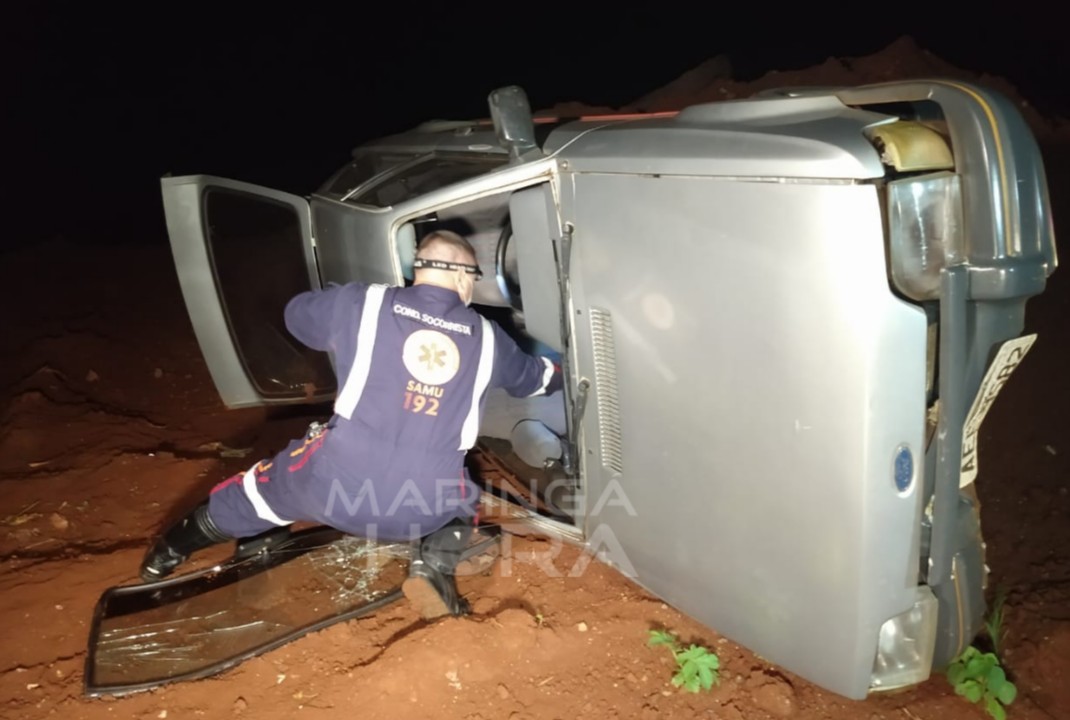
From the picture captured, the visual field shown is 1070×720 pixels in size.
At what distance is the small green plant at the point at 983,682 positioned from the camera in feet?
7.95

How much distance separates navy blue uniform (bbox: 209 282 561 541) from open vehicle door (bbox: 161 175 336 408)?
108cm

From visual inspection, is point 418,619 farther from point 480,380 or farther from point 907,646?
point 907,646

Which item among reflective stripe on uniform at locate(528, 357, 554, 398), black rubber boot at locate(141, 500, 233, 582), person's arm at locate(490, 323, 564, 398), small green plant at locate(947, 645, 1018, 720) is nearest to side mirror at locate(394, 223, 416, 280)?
person's arm at locate(490, 323, 564, 398)

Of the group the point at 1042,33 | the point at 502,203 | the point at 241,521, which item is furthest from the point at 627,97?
the point at 241,521

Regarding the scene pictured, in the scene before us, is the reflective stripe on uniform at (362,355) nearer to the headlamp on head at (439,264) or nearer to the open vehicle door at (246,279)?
the headlamp on head at (439,264)

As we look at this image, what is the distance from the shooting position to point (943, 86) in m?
1.77

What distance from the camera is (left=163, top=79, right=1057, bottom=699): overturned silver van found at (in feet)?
5.57

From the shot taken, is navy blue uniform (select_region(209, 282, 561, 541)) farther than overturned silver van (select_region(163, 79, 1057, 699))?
Yes

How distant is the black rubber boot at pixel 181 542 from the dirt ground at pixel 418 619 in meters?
0.16

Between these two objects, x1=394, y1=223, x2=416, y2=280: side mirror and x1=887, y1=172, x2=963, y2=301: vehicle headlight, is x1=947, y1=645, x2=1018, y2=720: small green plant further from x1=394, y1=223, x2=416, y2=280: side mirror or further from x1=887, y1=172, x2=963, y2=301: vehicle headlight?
x1=394, y1=223, x2=416, y2=280: side mirror

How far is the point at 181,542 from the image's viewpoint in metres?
3.05

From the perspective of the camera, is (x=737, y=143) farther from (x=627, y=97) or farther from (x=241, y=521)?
(x=627, y=97)

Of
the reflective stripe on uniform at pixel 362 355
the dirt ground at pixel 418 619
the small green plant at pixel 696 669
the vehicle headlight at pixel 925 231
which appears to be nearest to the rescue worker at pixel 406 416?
the reflective stripe on uniform at pixel 362 355

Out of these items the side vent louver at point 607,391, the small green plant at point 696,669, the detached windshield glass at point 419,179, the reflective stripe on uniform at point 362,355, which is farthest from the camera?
the detached windshield glass at point 419,179
